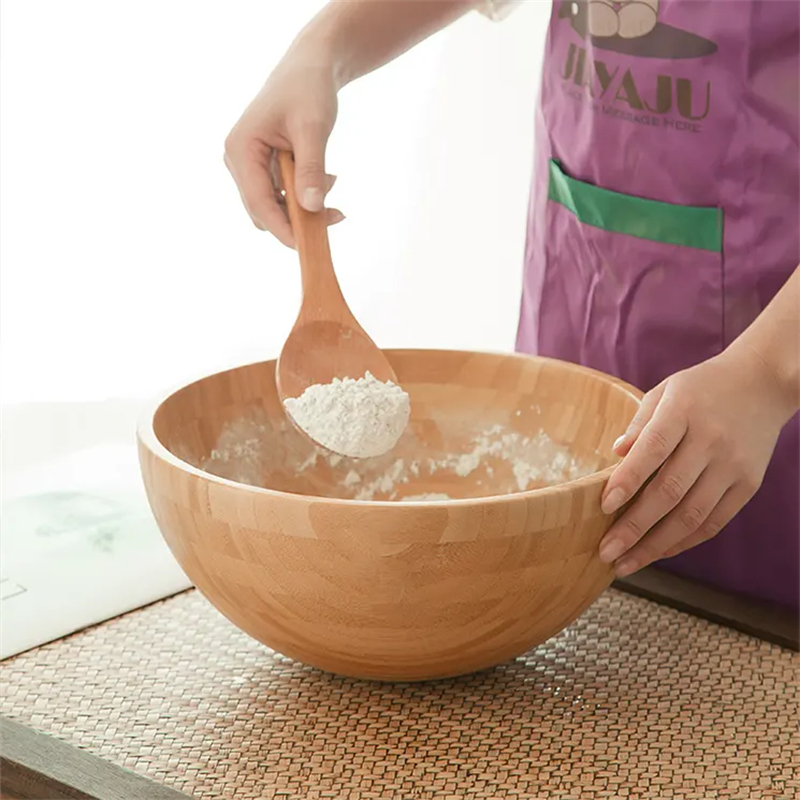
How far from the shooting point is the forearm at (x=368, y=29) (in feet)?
3.18

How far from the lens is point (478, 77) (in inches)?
62.2

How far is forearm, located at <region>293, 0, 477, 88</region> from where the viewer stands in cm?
97

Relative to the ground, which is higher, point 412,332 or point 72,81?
point 72,81

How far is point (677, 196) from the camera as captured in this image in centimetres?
92

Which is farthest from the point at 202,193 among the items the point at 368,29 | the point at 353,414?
the point at 353,414

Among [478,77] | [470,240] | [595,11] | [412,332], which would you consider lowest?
[412,332]

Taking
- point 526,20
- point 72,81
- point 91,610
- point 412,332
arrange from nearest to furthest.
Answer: point 91,610
point 72,81
point 526,20
point 412,332

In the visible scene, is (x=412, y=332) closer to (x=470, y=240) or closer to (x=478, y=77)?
(x=470, y=240)

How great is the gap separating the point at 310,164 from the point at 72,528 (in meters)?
0.40

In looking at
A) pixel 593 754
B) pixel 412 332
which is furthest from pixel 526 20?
pixel 593 754

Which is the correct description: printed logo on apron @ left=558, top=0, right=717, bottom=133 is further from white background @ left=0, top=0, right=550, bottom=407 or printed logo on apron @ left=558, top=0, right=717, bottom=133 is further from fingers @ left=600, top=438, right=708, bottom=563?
white background @ left=0, top=0, right=550, bottom=407

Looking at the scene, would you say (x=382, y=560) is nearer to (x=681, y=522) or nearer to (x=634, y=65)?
(x=681, y=522)

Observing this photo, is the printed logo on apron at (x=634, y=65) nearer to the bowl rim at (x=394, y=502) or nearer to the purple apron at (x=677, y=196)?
the purple apron at (x=677, y=196)

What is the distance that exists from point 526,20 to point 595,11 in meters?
0.63
